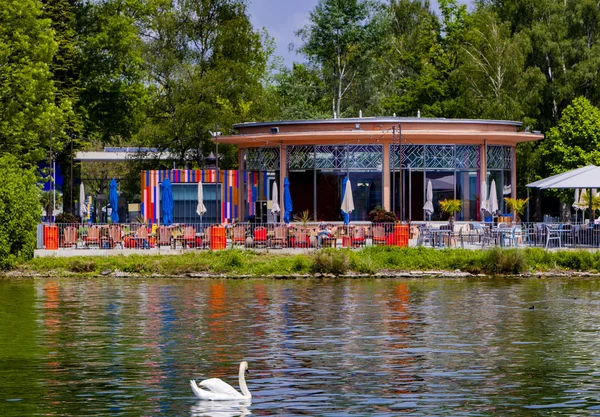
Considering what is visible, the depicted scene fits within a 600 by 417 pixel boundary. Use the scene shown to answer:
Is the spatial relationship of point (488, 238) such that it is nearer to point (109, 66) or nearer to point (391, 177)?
point (391, 177)

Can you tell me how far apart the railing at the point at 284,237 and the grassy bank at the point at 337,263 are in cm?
187

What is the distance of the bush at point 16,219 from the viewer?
143ft

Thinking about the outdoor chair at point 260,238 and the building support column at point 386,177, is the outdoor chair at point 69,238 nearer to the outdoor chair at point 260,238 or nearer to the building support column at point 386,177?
the outdoor chair at point 260,238

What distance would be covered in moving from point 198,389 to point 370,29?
196 feet

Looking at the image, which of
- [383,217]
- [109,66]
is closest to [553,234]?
[383,217]

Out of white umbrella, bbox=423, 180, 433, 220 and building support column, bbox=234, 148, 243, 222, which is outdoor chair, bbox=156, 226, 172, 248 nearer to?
building support column, bbox=234, 148, 243, 222

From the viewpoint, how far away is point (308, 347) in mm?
25844

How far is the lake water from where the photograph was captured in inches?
773

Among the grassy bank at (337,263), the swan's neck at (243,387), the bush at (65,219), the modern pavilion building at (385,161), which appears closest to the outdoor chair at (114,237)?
the grassy bank at (337,263)

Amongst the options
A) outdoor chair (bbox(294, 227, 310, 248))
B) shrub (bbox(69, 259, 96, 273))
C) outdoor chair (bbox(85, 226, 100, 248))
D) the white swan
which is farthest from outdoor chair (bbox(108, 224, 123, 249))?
the white swan

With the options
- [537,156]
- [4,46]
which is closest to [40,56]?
[4,46]

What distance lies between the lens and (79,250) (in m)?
45.2

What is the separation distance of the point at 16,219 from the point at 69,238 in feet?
7.38

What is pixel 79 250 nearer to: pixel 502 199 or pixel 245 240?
pixel 245 240
